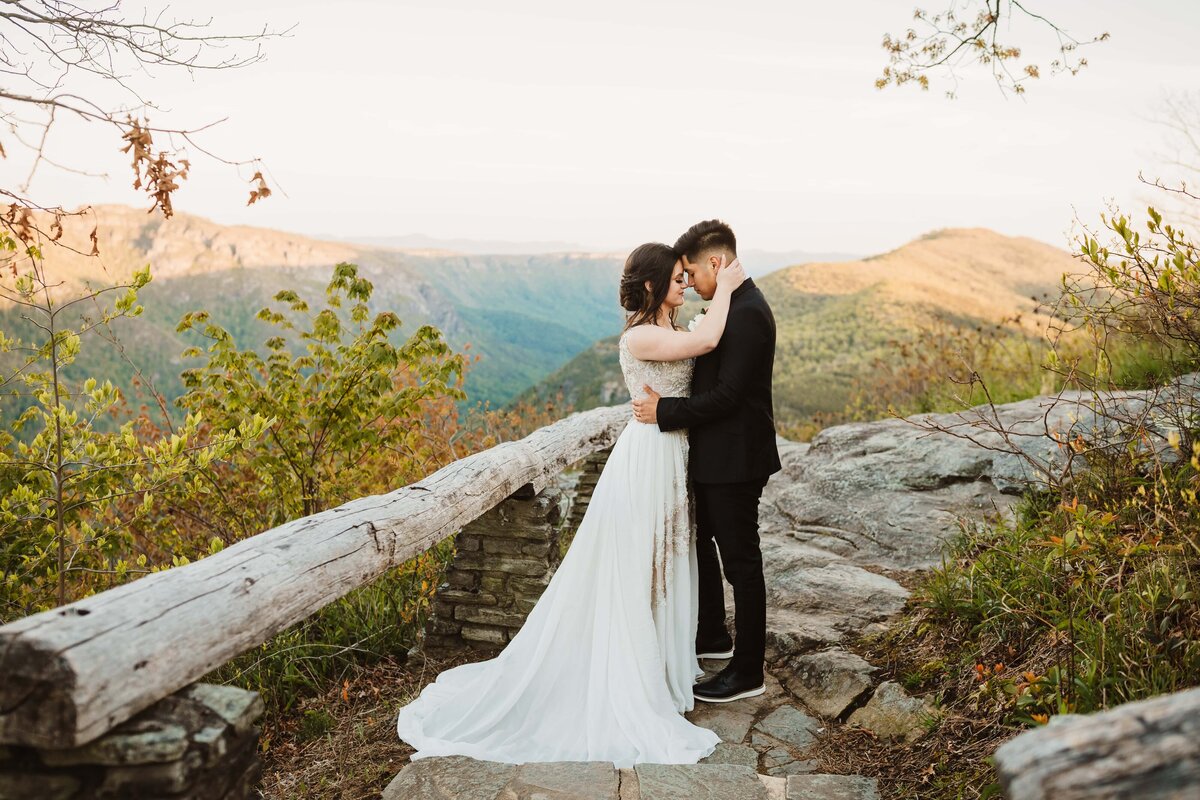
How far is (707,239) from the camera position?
13.7ft

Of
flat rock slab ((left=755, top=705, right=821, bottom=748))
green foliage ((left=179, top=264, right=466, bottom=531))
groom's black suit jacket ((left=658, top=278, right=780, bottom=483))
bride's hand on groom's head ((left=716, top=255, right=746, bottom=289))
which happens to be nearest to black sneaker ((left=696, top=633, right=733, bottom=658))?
flat rock slab ((left=755, top=705, right=821, bottom=748))

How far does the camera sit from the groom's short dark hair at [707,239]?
13.7 ft

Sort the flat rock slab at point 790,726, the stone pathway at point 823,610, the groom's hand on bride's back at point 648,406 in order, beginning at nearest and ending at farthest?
the stone pathway at point 823,610 < the flat rock slab at point 790,726 < the groom's hand on bride's back at point 648,406

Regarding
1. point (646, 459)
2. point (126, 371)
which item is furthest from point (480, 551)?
point (126, 371)

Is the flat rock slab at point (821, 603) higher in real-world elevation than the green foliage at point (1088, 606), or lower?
lower

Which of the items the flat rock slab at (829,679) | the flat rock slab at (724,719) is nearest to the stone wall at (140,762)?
the flat rock slab at (724,719)

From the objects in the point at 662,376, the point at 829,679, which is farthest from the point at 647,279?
the point at 829,679

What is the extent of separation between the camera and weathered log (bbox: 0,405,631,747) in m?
→ 1.69

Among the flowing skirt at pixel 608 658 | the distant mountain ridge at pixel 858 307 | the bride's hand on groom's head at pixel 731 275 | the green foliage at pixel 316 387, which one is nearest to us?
the flowing skirt at pixel 608 658

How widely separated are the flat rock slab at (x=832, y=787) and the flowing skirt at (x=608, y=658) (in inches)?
19.8

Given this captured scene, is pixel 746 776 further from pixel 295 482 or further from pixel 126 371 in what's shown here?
pixel 126 371

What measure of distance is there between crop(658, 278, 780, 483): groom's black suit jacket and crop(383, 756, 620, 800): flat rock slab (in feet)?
5.28

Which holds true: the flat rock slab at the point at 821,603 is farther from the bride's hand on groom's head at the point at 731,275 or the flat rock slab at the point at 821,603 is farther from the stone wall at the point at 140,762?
the stone wall at the point at 140,762

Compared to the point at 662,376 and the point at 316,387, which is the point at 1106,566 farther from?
the point at 316,387
